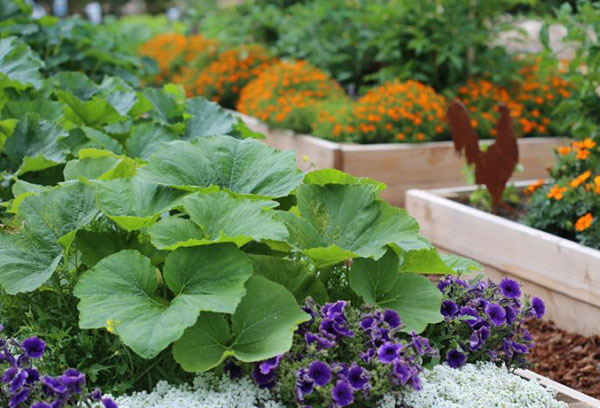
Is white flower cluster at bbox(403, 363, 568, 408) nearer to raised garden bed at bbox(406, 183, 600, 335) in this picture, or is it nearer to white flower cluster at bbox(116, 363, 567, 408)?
white flower cluster at bbox(116, 363, 567, 408)

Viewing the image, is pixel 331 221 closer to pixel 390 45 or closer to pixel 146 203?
pixel 146 203

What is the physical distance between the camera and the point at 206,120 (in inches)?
133

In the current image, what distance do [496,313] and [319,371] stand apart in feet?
1.86

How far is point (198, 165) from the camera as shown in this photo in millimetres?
2230

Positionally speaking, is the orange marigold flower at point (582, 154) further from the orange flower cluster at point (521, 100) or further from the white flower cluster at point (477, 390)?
the white flower cluster at point (477, 390)

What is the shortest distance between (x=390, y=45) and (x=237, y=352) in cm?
485

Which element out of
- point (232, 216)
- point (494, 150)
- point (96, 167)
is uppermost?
point (232, 216)

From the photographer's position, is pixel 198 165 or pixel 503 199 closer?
pixel 198 165

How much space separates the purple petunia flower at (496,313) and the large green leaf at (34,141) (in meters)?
1.59

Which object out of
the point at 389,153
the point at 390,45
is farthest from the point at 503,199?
the point at 390,45

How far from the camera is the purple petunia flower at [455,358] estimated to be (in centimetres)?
207

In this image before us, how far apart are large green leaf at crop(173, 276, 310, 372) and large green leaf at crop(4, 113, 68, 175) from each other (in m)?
1.29

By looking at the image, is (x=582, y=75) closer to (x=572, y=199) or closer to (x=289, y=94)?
(x=572, y=199)

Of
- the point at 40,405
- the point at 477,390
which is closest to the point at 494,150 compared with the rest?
the point at 477,390
